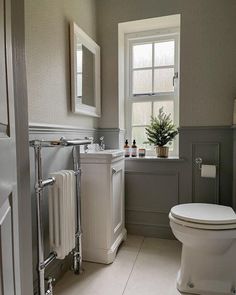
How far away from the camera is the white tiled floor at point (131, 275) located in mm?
1467

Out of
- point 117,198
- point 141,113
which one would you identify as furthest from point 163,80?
point 117,198

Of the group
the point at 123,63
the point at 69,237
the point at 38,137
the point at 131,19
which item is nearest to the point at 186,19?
the point at 131,19

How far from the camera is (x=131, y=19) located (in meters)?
2.16

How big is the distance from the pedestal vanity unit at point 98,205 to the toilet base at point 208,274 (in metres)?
0.57

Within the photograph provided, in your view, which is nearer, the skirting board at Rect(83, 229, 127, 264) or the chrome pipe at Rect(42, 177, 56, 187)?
the chrome pipe at Rect(42, 177, 56, 187)

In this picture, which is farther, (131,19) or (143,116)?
(143,116)

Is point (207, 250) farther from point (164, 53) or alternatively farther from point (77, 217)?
point (164, 53)

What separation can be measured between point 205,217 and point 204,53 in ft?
4.51

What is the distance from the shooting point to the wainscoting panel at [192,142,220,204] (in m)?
2.04

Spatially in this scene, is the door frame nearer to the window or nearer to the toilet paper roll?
the toilet paper roll

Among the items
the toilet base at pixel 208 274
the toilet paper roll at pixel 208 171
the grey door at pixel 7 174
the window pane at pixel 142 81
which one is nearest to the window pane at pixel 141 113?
the window pane at pixel 142 81

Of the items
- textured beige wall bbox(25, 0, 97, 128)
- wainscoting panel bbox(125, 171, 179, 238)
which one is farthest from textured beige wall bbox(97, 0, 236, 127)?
textured beige wall bbox(25, 0, 97, 128)

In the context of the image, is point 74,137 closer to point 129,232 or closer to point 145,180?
point 145,180

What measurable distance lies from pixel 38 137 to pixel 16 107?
23.6 inches
